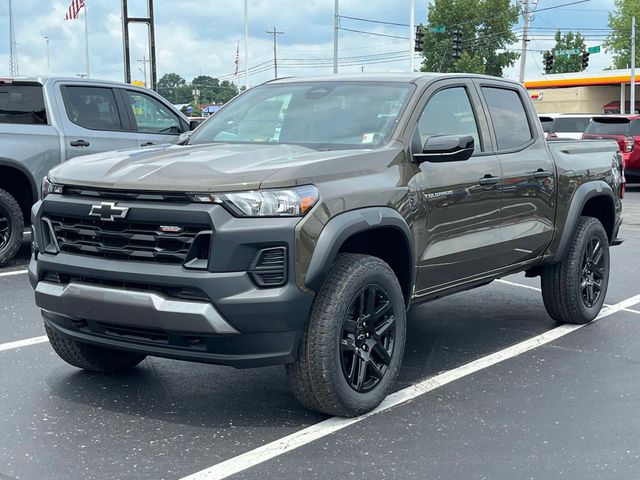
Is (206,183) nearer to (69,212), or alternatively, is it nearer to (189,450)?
(69,212)

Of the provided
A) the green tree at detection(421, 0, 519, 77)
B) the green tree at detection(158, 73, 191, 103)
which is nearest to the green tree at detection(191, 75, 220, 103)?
the green tree at detection(158, 73, 191, 103)

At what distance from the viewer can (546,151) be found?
21.2ft

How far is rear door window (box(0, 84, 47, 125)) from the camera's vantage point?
930cm

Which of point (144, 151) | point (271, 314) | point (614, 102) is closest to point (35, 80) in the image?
point (144, 151)

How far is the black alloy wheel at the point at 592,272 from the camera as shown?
688 centimetres

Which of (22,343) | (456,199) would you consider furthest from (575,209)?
(22,343)

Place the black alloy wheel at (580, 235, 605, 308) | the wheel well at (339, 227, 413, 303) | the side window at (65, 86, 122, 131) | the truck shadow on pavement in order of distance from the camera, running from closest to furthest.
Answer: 1. the truck shadow on pavement
2. the wheel well at (339, 227, 413, 303)
3. the black alloy wheel at (580, 235, 605, 308)
4. the side window at (65, 86, 122, 131)

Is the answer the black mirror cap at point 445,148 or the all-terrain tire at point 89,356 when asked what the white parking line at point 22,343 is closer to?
the all-terrain tire at point 89,356

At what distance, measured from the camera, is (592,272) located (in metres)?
6.99

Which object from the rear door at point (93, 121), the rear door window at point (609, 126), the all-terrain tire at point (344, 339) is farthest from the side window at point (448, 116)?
the rear door window at point (609, 126)

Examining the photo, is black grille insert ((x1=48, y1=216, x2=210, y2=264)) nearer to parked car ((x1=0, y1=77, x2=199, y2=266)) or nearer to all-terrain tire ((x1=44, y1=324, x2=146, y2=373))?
all-terrain tire ((x1=44, y1=324, x2=146, y2=373))

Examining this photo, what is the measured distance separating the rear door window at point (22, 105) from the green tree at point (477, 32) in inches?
3204

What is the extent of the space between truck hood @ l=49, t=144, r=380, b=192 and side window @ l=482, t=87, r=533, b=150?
5.26ft

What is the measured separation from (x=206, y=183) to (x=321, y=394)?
1.15m
